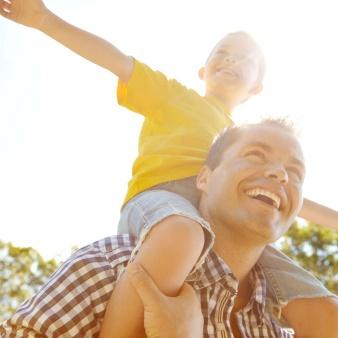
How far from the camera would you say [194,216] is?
229 cm

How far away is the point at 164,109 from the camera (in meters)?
3.42

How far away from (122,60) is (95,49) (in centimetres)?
23

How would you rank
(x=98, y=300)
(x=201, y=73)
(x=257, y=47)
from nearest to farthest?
(x=98, y=300) → (x=257, y=47) → (x=201, y=73)

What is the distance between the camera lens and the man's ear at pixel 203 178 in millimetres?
2783

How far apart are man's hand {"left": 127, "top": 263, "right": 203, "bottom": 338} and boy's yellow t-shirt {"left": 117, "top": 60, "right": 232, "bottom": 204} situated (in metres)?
0.95

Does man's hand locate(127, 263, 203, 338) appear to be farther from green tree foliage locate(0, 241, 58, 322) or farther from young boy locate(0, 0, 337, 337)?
green tree foliage locate(0, 241, 58, 322)

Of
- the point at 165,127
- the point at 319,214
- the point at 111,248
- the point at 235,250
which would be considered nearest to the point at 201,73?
the point at 165,127

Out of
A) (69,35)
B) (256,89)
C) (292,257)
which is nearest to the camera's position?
(69,35)

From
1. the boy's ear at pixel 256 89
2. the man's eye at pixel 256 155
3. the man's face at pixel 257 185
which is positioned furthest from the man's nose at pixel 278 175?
the boy's ear at pixel 256 89

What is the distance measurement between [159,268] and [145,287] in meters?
0.11

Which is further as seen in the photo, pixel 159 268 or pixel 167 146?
pixel 167 146

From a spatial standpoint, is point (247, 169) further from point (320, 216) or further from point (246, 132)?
point (320, 216)

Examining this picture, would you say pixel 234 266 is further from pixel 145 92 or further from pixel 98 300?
pixel 145 92

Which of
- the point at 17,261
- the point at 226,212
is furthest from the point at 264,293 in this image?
the point at 17,261
